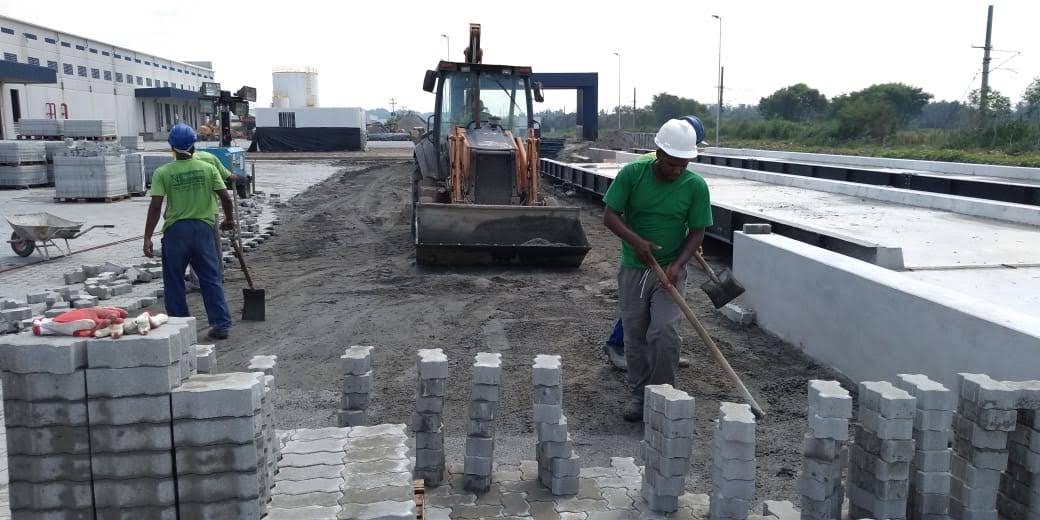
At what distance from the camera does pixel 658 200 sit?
4.68m

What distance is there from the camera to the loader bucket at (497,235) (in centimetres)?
946

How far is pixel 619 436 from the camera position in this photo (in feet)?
15.1

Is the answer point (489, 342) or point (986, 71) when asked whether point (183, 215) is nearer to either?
point (489, 342)

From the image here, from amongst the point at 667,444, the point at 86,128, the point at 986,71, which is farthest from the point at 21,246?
the point at 986,71

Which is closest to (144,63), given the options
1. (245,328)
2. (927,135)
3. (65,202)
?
(65,202)

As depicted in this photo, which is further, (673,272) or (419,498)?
(673,272)

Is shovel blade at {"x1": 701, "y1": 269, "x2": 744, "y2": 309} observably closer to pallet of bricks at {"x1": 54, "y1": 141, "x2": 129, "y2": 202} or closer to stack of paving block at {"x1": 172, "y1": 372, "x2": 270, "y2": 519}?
stack of paving block at {"x1": 172, "y1": 372, "x2": 270, "y2": 519}

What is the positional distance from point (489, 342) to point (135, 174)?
15.0 meters

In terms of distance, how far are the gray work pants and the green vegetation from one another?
1922 centimetres

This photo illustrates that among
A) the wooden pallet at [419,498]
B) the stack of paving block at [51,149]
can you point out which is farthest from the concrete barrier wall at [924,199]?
the stack of paving block at [51,149]

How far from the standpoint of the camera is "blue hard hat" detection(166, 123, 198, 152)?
6.25m

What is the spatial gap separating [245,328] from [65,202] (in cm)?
1264

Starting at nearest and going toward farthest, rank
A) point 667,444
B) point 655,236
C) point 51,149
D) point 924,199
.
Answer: point 667,444
point 655,236
point 924,199
point 51,149

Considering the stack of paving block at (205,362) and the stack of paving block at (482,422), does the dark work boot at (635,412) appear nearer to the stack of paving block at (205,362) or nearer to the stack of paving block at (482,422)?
the stack of paving block at (482,422)
